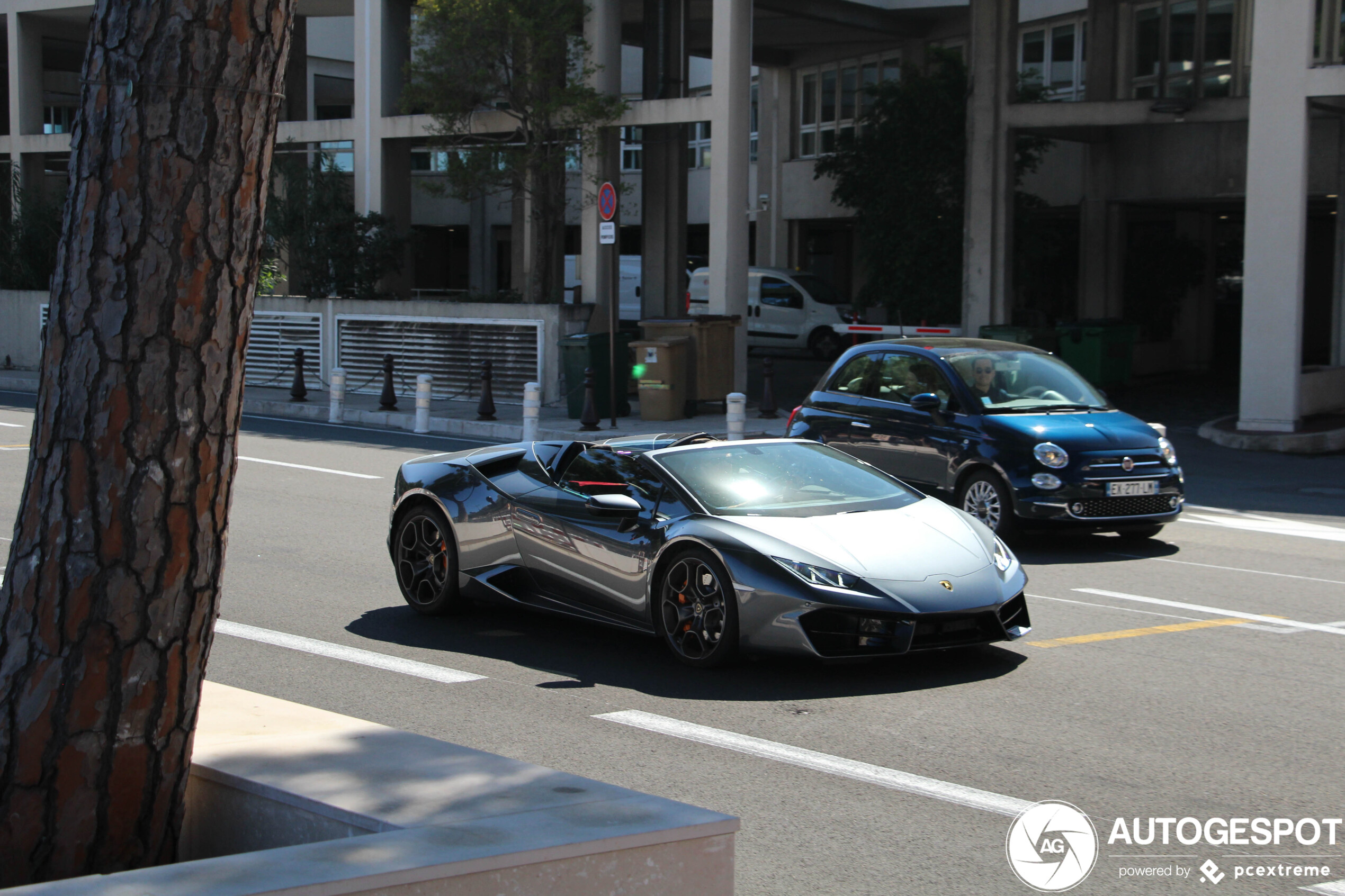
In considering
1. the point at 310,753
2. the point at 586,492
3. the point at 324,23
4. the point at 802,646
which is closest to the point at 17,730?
the point at 310,753

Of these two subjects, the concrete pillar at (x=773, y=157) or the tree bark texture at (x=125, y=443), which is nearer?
the tree bark texture at (x=125, y=443)

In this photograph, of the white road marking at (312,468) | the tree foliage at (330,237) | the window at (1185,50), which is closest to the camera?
the white road marking at (312,468)

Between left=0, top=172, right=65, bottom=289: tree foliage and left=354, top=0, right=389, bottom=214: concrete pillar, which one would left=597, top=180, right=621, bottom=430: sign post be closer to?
left=354, top=0, right=389, bottom=214: concrete pillar

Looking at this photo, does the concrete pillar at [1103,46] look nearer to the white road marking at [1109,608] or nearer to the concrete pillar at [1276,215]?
the concrete pillar at [1276,215]

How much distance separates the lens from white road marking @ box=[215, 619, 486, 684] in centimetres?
739

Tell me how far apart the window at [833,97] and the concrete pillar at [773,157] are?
1.35 ft

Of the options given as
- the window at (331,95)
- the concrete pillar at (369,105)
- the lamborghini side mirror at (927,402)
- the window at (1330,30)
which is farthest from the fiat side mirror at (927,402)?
the window at (331,95)

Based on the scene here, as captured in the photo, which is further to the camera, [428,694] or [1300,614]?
[1300,614]

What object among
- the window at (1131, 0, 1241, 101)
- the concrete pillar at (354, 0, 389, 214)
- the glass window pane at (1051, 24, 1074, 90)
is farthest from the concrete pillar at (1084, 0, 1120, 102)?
the concrete pillar at (354, 0, 389, 214)

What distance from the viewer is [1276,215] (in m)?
19.4

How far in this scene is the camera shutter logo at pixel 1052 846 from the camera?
462 centimetres

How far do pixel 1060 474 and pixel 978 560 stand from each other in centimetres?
384

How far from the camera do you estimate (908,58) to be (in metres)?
35.3

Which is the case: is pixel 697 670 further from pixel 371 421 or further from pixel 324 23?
pixel 324 23
